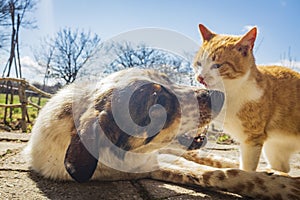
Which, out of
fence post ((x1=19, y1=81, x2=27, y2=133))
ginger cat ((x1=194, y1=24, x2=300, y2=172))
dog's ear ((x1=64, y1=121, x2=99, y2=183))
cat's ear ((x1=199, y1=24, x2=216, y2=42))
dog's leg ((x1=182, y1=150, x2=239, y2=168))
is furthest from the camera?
fence post ((x1=19, y1=81, x2=27, y2=133))

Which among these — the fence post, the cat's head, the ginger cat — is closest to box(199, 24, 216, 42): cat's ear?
the ginger cat

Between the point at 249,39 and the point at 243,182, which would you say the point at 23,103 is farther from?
the point at 243,182

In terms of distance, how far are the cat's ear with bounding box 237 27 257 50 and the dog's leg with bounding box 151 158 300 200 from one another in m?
1.09

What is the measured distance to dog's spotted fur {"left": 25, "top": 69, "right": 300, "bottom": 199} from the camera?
185cm

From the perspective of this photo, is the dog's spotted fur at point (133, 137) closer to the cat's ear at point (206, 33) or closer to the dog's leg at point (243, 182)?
the dog's leg at point (243, 182)

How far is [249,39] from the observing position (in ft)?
8.21

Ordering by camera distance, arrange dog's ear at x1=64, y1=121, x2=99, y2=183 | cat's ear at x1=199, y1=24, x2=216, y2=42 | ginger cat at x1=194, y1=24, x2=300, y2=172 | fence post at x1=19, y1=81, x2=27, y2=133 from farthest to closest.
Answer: fence post at x1=19, y1=81, x2=27, y2=133 < cat's ear at x1=199, y1=24, x2=216, y2=42 < ginger cat at x1=194, y1=24, x2=300, y2=172 < dog's ear at x1=64, y1=121, x2=99, y2=183

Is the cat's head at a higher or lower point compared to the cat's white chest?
higher

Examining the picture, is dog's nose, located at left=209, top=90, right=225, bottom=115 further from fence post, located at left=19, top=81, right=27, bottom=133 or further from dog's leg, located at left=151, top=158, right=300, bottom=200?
fence post, located at left=19, top=81, right=27, bottom=133

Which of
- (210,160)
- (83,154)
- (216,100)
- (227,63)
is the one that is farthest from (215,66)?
(83,154)

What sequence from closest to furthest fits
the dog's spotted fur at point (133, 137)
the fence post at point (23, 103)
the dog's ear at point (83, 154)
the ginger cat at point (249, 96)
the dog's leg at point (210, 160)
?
the dog's ear at point (83, 154) → the dog's spotted fur at point (133, 137) → the ginger cat at point (249, 96) → the dog's leg at point (210, 160) → the fence post at point (23, 103)

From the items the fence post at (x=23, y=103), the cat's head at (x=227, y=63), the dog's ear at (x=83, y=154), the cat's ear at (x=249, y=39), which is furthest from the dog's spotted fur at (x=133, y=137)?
the fence post at (x=23, y=103)

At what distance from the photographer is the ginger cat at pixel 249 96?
244 centimetres

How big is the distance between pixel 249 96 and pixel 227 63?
0.34 metres
